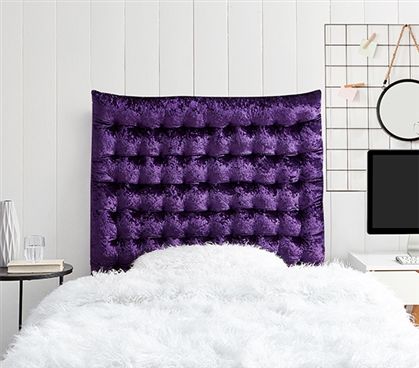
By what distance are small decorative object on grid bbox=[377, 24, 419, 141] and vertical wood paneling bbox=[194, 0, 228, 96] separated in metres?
0.83

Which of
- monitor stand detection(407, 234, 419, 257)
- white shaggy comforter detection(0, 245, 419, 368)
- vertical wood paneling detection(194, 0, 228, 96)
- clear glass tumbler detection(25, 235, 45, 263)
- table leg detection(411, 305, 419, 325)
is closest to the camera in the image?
white shaggy comforter detection(0, 245, 419, 368)

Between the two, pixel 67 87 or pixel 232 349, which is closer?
pixel 232 349

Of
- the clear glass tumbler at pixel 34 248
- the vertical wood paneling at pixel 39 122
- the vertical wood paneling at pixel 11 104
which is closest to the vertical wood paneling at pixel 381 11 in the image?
the vertical wood paneling at pixel 39 122

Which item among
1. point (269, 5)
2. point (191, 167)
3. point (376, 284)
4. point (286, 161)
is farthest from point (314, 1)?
point (376, 284)

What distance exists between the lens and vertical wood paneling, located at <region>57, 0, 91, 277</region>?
3527 millimetres

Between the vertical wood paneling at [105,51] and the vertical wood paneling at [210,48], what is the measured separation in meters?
0.40

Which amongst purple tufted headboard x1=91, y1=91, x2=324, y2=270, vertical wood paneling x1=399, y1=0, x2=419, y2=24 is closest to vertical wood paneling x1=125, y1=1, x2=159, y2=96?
purple tufted headboard x1=91, y1=91, x2=324, y2=270

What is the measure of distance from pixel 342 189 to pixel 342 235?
0.24 m

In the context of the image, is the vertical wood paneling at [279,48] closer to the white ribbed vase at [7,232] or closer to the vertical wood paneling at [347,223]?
the vertical wood paneling at [347,223]

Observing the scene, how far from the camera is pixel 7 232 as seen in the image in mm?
3283

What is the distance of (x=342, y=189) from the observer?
3.63m

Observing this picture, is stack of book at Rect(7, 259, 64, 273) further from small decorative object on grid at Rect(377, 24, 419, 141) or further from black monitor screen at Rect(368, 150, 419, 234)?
small decorative object on grid at Rect(377, 24, 419, 141)

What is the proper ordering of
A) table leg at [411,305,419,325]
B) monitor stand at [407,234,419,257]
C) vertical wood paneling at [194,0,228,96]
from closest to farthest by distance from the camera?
1. table leg at [411,305,419,325]
2. monitor stand at [407,234,419,257]
3. vertical wood paneling at [194,0,228,96]

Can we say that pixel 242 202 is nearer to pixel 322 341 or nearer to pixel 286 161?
pixel 286 161
